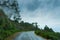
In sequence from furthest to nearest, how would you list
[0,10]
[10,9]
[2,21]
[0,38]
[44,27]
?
[10,9], [0,10], [44,27], [2,21], [0,38]

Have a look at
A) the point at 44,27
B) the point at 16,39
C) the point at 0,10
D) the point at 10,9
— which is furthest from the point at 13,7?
the point at 16,39

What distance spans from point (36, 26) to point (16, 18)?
7.00 metres

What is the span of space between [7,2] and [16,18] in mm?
5520

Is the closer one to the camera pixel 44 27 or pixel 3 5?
pixel 44 27

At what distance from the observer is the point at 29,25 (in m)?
56.8

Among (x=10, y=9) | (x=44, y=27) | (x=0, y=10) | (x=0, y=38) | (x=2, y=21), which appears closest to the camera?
(x=0, y=38)

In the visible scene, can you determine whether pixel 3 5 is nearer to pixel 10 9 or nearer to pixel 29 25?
pixel 10 9

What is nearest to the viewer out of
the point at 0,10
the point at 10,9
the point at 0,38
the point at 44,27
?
the point at 0,38

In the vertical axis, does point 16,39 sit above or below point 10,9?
below

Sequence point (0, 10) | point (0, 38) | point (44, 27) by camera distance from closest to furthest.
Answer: point (0, 38) < point (44, 27) < point (0, 10)

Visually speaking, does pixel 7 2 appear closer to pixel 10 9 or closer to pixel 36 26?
pixel 10 9

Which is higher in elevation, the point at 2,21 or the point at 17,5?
the point at 17,5

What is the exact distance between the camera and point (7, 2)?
185ft

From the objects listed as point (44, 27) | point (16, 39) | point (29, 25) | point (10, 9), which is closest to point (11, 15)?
point (10, 9)
